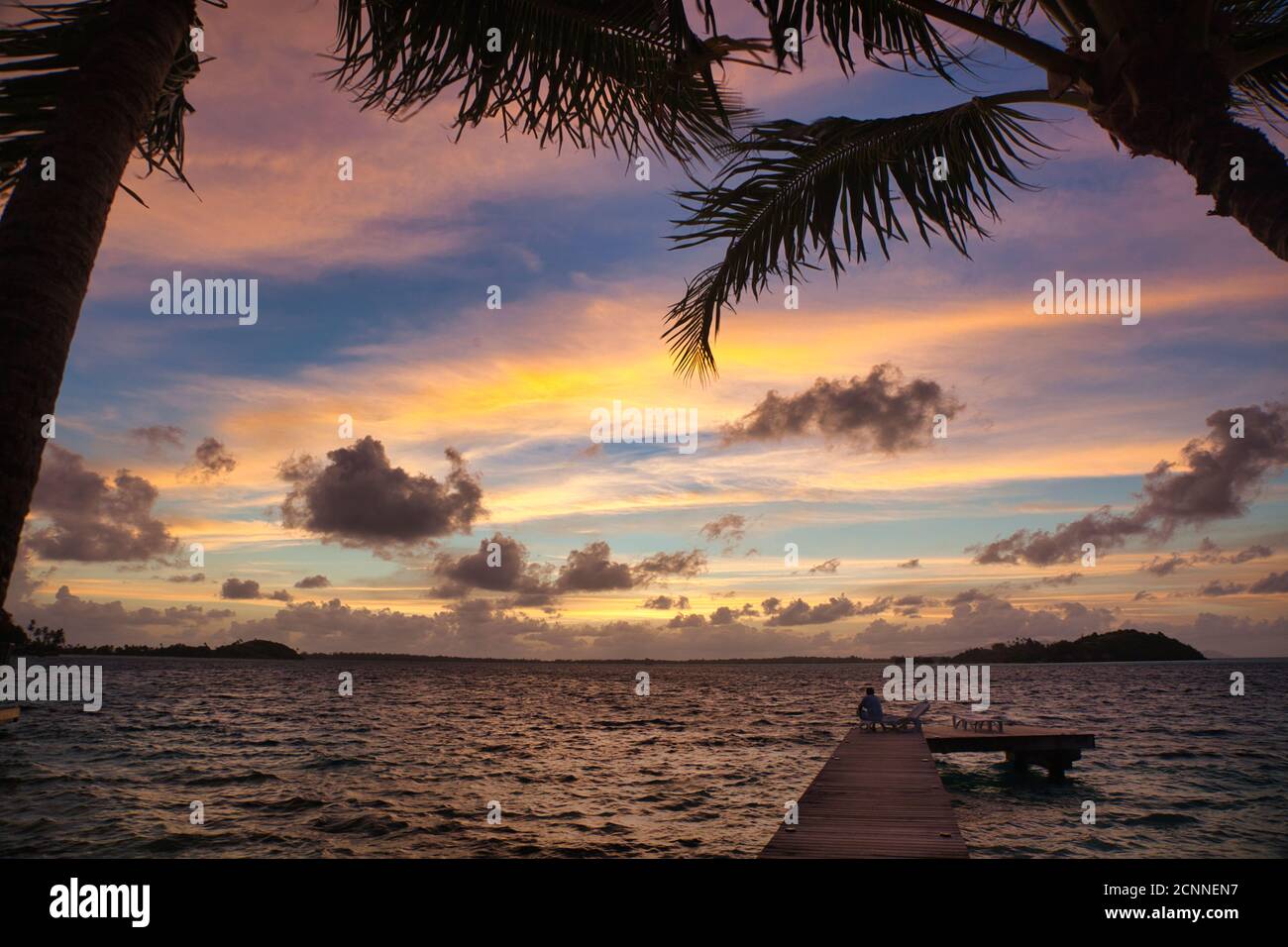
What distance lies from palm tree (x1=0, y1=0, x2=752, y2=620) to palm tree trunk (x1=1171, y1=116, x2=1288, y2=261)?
2.36 m

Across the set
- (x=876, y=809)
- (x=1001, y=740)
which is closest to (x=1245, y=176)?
(x=876, y=809)

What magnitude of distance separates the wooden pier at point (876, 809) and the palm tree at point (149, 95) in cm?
625

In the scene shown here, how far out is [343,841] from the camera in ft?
58.0

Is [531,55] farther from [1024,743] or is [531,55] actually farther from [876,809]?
[1024,743]

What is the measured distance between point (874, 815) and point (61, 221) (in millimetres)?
9988

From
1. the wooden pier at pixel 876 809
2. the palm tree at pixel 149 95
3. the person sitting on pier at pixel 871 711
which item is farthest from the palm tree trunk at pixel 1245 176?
the person sitting on pier at pixel 871 711

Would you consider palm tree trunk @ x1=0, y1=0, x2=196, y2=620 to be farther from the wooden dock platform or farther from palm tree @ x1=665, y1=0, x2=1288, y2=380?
the wooden dock platform

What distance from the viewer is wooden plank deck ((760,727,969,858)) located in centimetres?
797

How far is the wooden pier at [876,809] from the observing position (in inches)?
315

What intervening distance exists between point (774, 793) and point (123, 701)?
227 ft

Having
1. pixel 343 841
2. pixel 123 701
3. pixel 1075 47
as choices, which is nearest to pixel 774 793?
pixel 343 841

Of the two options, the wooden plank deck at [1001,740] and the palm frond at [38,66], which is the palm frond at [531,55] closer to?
the palm frond at [38,66]

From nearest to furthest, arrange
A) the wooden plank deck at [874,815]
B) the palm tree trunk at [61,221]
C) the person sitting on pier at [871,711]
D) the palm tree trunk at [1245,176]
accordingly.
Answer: the palm tree trunk at [61,221] < the palm tree trunk at [1245,176] < the wooden plank deck at [874,815] < the person sitting on pier at [871,711]
